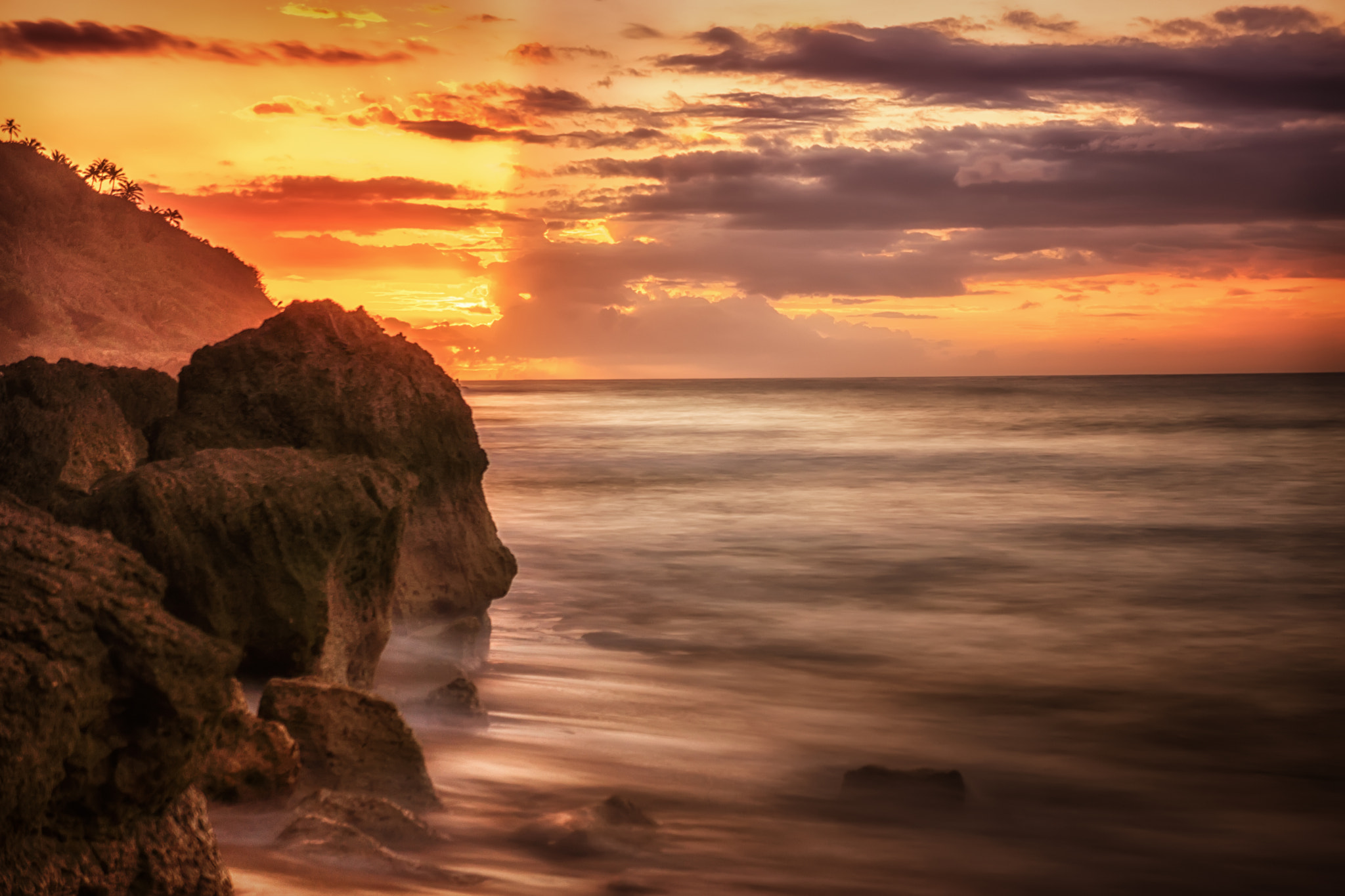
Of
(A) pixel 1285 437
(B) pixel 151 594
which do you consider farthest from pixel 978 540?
(A) pixel 1285 437

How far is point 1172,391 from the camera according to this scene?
9919cm

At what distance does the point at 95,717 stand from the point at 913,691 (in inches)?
257

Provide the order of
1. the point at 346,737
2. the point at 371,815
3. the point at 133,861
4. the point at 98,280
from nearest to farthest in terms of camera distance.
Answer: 1. the point at 133,861
2. the point at 371,815
3. the point at 346,737
4. the point at 98,280

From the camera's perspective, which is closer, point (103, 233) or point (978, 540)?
point (978, 540)

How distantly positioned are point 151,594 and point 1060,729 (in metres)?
5.99

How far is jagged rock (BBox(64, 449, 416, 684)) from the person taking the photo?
200 inches

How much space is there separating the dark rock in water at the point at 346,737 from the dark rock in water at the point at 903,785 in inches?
90.2

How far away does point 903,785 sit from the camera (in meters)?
5.96

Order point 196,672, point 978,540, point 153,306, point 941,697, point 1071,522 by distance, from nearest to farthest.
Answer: point 196,672 < point 941,697 < point 978,540 < point 1071,522 < point 153,306

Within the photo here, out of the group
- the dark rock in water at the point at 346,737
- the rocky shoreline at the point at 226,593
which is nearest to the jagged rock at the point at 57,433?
the rocky shoreline at the point at 226,593

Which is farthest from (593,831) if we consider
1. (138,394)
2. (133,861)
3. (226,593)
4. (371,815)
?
(138,394)

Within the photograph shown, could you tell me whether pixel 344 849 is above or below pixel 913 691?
above

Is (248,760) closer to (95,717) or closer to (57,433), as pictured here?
(95,717)

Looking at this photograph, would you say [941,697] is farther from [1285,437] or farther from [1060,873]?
[1285,437]
